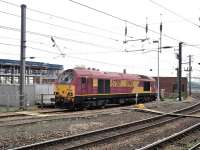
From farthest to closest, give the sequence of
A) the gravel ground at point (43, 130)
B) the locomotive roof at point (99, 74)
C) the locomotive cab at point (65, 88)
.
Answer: the locomotive roof at point (99, 74)
the locomotive cab at point (65, 88)
the gravel ground at point (43, 130)

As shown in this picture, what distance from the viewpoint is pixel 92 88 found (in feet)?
102

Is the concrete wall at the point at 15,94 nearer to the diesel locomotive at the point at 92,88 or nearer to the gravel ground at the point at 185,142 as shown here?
the diesel locomotive at the point at 92,88

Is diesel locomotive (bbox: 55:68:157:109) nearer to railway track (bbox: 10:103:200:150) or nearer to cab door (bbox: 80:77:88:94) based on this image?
cab door (bbox: 80:77:88:94)

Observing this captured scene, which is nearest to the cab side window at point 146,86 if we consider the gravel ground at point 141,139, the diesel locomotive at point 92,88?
the diesel locomotive at point 92,88

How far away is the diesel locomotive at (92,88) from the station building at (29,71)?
26217mm

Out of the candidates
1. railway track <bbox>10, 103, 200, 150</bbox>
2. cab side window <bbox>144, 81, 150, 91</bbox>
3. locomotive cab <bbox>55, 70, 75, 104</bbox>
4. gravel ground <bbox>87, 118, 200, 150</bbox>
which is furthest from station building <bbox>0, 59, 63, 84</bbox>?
railway track <bbox>10, 103, 200, 150</bbox>

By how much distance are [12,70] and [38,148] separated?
5484cm

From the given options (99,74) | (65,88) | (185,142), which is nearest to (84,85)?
(65,88)

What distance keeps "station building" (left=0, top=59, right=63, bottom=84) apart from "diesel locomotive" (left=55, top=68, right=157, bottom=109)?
2622cm

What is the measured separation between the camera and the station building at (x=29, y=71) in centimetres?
6316

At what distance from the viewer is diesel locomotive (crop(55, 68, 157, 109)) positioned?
2936cm

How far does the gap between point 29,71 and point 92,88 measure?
38498 mm

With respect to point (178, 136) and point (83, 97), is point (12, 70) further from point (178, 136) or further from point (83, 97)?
point (178, 136)

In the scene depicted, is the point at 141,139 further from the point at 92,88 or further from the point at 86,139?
the point at 92,88
